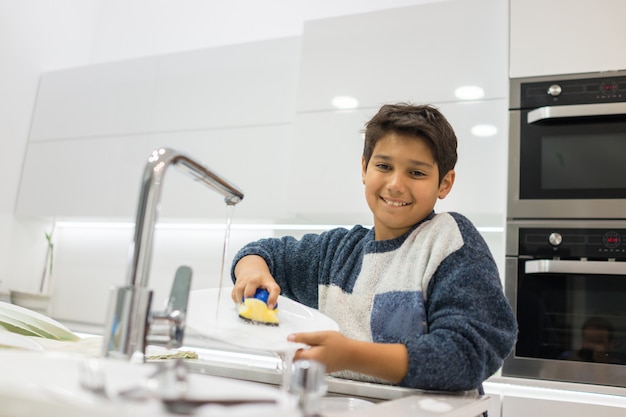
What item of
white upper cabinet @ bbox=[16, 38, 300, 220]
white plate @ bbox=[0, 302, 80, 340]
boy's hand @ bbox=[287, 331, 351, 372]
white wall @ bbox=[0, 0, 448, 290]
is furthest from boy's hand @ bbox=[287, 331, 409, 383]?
white wall @ bbox=[0, 0, 448, 290]

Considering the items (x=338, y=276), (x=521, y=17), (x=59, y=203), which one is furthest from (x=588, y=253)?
(x=59, y=203)

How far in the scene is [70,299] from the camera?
2.89m

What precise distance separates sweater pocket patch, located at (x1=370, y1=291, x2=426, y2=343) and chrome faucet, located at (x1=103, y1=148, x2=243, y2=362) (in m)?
0.37

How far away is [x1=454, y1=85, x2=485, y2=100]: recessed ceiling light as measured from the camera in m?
1.98

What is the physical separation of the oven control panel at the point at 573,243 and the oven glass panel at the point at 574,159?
109mm

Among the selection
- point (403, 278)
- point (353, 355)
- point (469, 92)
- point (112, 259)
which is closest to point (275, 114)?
point (469, 92)

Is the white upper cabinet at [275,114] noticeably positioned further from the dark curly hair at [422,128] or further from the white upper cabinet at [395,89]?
the dark curly hair at [422,128]

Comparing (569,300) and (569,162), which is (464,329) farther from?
(569,162)

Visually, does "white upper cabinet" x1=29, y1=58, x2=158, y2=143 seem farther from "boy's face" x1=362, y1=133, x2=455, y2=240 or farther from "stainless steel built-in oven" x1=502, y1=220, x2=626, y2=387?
"boy's face" x1=362, y1=133, x2=455, y2=240

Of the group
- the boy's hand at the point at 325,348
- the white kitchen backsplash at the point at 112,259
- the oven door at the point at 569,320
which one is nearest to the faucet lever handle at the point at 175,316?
the boy's hand at the point at 325,348

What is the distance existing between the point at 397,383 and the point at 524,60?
4.75 feet

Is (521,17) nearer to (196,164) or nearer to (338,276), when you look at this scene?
(338,276)

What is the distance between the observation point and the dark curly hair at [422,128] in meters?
0.95

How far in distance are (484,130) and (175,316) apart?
1.59m
